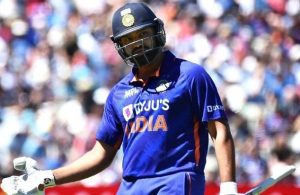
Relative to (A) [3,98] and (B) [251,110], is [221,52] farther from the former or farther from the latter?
(A) [3,98]

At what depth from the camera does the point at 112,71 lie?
1186cm

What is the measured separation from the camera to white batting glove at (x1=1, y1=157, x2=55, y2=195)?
5.49m

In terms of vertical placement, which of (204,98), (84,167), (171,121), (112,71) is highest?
(204,98)

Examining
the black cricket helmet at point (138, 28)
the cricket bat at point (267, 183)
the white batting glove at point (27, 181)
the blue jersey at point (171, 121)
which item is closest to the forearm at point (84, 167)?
the white batting glove at point (27, 181)

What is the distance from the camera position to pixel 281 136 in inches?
434

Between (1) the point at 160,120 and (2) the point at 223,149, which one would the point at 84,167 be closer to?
(1) the point at 160,120

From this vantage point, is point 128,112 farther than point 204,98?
Yes

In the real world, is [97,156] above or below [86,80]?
above

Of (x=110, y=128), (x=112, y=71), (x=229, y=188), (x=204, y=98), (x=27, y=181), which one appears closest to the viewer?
(x=229, y=188)

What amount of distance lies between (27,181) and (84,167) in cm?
36

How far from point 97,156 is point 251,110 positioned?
5.72 meters

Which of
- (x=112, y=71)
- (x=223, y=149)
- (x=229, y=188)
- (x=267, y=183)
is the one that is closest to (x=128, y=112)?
(x=223, y=149)

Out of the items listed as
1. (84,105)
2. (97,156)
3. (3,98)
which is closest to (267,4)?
(84,105)

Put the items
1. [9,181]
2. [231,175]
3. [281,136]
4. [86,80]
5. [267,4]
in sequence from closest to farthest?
1. [231,175]
2. [9,181]
3. [281,136]
4. [86,80]
5. [267,4]
